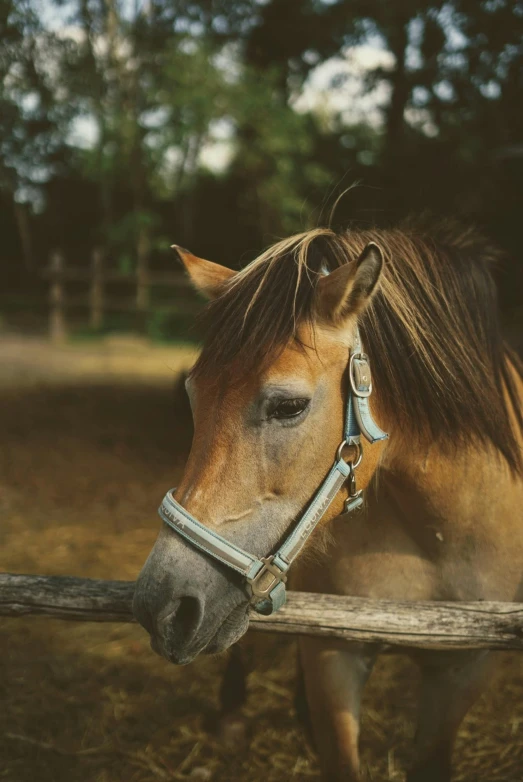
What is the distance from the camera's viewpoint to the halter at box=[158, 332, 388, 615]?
1568 millimetres

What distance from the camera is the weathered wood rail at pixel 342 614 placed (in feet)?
6.25

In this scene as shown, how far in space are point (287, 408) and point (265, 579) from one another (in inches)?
17.2

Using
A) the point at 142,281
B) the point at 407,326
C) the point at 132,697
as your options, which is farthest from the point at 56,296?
the point at 407,326

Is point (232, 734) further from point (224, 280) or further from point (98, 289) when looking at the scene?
point (98, 289)

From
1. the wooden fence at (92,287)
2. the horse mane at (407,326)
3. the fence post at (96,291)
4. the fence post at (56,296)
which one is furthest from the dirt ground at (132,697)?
the fence post at (96,291)

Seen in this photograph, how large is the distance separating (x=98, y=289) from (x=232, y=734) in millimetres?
14082

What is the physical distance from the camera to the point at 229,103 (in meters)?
15.8

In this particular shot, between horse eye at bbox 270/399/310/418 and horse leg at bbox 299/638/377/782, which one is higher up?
horse eye at bbox 270/399/310/418

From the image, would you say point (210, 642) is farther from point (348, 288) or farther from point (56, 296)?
point (56, 296)

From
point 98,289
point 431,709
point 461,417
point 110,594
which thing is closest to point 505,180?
point 461,417

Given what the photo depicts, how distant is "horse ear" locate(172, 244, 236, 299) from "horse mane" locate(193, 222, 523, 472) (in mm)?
116

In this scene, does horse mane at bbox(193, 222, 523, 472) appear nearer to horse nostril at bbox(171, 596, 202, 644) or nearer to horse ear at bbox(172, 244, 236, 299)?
horse ear at bbox(172, 244, 236, 299)

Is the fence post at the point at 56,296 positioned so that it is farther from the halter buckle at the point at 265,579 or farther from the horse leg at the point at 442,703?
the halter buckle at the point at 265,579

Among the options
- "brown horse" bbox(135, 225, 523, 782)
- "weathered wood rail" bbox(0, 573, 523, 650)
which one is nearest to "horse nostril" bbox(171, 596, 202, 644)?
"brown horse" bbox(135, 225, 523, 782)
